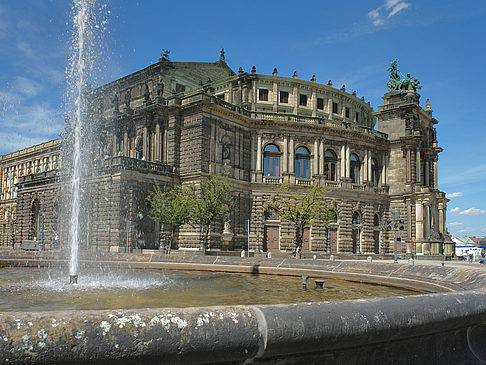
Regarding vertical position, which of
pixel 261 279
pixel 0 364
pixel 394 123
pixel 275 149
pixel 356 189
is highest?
pixel 394 123

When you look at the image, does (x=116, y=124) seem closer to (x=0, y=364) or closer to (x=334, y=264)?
(x=334, y=264)

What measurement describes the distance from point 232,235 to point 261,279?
26314 mm

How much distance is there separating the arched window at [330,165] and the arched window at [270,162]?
554cm

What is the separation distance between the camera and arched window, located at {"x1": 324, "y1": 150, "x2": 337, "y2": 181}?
47906 mm

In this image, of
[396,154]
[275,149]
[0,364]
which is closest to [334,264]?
[0,364]

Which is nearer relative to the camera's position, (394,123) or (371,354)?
(371,354)

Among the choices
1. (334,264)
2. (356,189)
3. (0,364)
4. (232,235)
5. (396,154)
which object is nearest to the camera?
(0,364)

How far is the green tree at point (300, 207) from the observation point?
1420 inches

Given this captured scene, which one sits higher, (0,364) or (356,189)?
(356,189)

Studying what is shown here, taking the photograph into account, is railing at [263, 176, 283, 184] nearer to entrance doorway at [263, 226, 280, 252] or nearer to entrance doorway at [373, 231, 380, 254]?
entrance doorway at [263, 226, 280, 252]

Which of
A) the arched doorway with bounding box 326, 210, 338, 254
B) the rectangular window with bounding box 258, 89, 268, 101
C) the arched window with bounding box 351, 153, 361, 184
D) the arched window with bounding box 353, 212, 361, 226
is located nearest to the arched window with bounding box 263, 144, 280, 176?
the rectangular window with bounding box 258, 89, 268, 101

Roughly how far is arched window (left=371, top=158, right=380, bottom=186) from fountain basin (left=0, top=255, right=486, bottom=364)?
49.5 metres

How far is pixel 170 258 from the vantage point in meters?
17.5

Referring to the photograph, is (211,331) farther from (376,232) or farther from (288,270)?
(376,232)
